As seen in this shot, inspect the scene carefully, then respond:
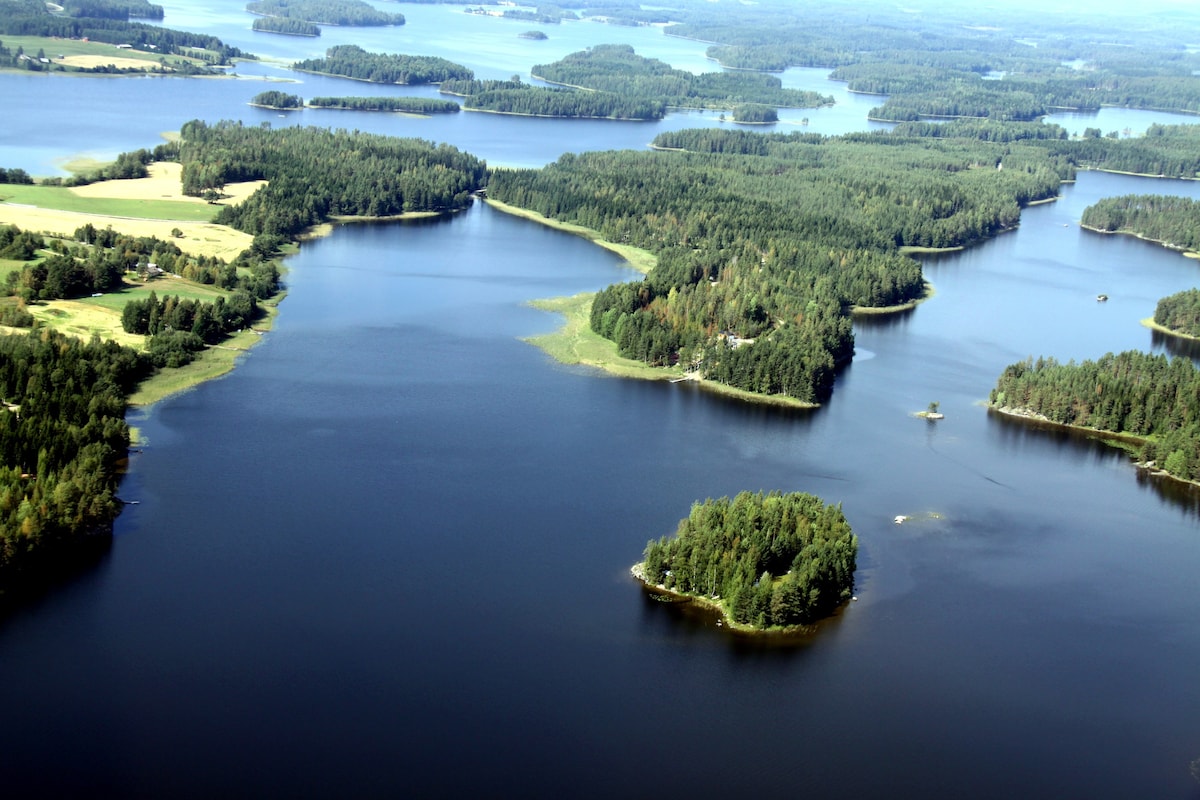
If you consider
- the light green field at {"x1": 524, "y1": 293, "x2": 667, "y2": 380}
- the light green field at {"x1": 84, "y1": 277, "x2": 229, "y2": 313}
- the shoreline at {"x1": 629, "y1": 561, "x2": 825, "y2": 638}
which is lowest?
the shoreline at {"x1": 629, "y1": 561, "x2": 825, "y2": 638}

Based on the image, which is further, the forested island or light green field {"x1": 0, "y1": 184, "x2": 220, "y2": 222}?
the forested island

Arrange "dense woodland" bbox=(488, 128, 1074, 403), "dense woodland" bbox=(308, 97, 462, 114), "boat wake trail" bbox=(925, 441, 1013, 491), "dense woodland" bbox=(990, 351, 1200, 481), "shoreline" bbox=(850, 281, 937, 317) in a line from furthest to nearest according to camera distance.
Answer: "dense woodland" bbox=(308, 97, 462, 114) < "shoreline" bbox=(850, 281, 937, 317) < "dense woodland" bbox=(488, 128, 1074, 403) < "dense woodland" bbox=(990, 351, 1200, 481) < "boat wake trail" bbox=(925, 441, 1013, 491)

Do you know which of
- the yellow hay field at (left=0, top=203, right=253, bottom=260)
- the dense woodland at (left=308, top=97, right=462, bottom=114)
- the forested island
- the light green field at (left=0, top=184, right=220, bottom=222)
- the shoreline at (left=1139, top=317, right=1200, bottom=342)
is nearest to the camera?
the yellow hay field at (left=0, top=203, right=253, bottom=260)

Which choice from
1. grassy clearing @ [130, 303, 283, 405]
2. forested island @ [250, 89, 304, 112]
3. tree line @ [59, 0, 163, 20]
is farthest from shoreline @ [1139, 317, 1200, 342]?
tree line @ [59, 0, 163, 20]

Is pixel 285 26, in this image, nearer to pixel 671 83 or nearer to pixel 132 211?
pixel 671 83

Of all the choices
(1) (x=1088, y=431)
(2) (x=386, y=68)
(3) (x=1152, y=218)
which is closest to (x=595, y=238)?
(1) (x=1088, y=431)

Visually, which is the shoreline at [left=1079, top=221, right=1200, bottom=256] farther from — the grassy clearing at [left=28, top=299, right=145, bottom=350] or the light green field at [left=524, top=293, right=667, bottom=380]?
the grassy clearing at [left=28, top=299, right=145, bottom=350]

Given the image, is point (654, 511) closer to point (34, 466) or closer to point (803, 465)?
point (803, 465)
